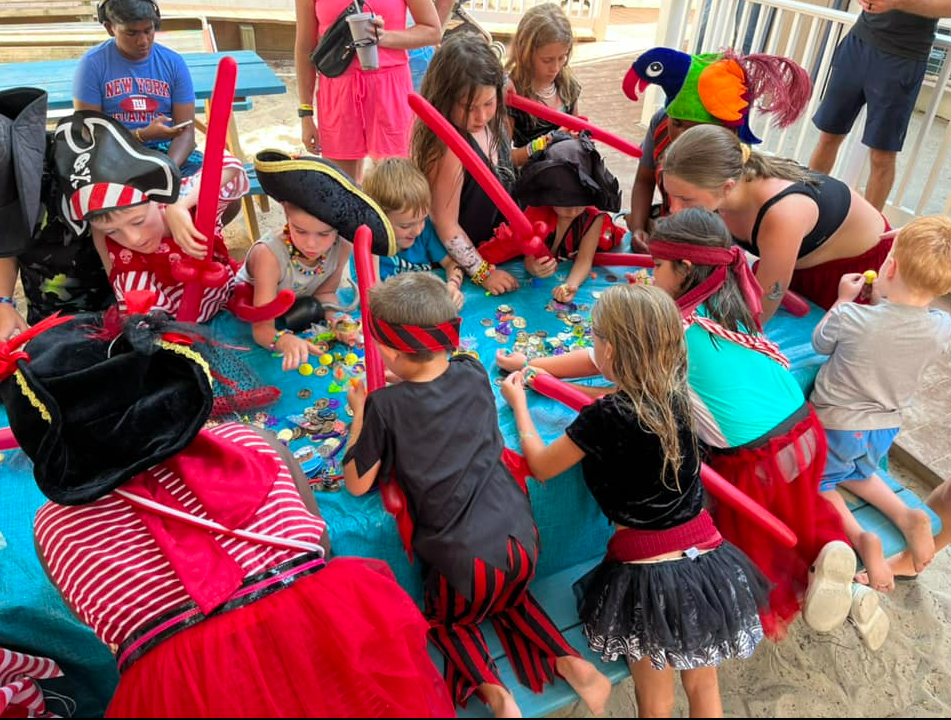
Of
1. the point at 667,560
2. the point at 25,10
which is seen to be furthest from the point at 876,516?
the point at 25,10

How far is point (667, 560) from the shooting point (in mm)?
1444

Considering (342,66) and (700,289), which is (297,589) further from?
(342,66)

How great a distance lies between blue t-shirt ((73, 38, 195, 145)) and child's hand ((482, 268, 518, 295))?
139cm

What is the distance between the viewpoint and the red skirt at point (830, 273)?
90.1 inches

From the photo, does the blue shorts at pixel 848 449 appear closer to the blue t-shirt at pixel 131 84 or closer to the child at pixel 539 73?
the child at pixel 539 73

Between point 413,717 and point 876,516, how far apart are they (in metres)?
1.46

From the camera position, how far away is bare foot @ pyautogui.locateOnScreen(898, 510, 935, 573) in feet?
5.92

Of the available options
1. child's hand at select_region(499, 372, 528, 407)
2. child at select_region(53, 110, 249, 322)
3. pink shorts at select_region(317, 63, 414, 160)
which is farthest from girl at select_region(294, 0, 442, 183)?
child's hand at select_region(499, 372, 528, 407)

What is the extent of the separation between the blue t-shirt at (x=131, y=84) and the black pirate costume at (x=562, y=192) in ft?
4.38

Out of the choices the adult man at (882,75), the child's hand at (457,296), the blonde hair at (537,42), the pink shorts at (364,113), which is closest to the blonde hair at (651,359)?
the child's hand at (457,296)

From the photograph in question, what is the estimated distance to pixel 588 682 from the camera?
4.54 ft

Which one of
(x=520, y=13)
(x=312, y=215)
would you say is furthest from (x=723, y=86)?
(x=520, y=13)

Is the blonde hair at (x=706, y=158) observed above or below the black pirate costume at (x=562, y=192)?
above

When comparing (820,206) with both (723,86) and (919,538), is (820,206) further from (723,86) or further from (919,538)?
(919,538)
